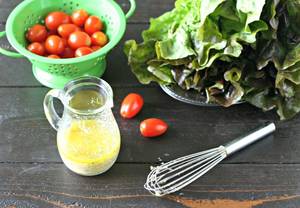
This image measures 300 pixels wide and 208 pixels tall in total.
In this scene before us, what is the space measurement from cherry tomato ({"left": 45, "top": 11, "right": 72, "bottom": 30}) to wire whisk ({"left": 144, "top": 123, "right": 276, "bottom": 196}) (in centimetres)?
39

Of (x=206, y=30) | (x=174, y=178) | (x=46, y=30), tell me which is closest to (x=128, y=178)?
(x=174, y=178)

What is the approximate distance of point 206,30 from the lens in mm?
915

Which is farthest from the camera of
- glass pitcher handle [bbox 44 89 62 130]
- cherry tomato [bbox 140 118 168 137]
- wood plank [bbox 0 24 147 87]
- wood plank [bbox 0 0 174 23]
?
wood plank [bbox 0 0 174 23]

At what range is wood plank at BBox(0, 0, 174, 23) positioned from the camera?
122 centimetres

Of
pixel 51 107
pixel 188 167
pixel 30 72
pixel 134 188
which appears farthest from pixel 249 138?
pixel 30 72

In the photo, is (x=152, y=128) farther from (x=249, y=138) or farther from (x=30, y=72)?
(x=30, y=72)

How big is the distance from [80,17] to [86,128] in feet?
1.05

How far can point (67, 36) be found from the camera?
108 cm

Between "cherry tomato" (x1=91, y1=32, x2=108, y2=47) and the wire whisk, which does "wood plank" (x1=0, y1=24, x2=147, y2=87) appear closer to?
"cherry tomato" (x1=91, y1=32, x2=108, y2=47)

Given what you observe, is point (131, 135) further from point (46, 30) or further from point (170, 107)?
point (46, 30)

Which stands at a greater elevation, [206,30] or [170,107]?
[206,30]

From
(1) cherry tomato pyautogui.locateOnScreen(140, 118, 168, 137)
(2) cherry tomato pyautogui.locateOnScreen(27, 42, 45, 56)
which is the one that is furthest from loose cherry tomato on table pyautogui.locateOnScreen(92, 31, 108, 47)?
(1) cherry tomato pyautogui.locateOnScreen(140, 118, 168, 137)

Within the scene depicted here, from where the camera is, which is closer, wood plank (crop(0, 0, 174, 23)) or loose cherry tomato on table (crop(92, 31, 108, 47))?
loose cherry tomato on table (crop(92, 31, 108, 47))

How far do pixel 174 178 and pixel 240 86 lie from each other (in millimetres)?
207
